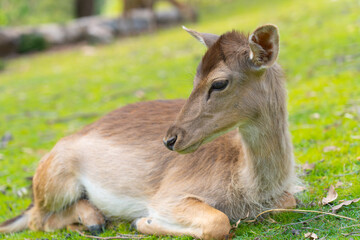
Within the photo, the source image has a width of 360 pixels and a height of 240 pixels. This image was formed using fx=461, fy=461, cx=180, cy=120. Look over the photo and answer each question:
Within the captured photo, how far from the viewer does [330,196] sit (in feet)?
13.8

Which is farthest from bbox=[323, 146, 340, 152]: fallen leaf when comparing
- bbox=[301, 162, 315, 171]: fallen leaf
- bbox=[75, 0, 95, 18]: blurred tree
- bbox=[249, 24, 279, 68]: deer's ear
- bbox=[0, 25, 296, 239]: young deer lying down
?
bbox=[75, 0, 95, 18]: blurred tree

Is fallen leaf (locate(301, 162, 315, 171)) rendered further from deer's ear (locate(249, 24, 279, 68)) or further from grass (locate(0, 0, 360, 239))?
deer's ear (locate(249, 24, 279, 68))

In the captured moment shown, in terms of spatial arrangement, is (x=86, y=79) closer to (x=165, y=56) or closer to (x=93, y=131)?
(x=165, y=56)

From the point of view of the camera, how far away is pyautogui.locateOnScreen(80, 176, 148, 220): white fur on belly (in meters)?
4.69

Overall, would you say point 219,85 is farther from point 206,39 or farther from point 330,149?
point 330,149

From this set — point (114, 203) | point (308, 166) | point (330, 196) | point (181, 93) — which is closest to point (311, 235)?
point (330, 196)

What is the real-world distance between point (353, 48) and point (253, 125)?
735cm

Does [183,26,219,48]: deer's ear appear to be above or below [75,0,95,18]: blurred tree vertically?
above

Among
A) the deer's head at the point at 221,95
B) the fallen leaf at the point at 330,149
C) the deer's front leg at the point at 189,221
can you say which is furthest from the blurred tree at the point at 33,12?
the deer's head at the point at 221,95

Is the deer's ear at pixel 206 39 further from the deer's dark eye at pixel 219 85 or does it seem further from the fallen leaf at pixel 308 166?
the fallen leaf at pixel 308 166

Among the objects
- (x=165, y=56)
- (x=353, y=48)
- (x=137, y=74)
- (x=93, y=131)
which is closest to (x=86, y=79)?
(x=137, y=74)

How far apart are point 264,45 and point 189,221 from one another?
5.38 feet

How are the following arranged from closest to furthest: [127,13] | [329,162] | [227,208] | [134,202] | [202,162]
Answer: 1. [227,208]
2. [202,162]
3. [134,202]
4. [329,162]
5. [127,13]

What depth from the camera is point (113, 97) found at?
11172 millimetres
